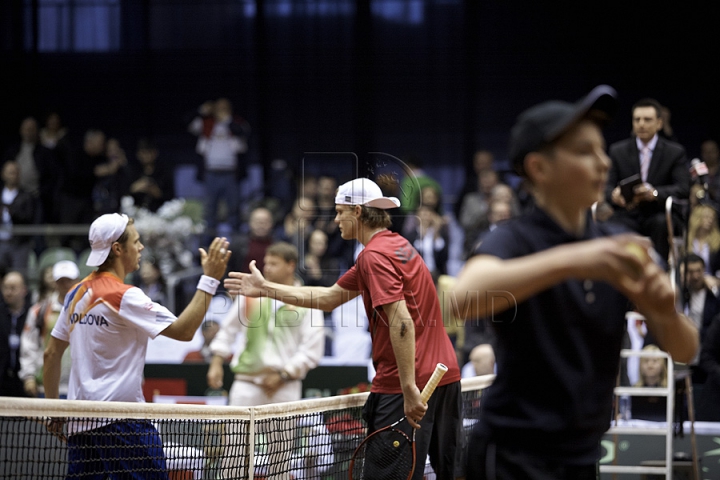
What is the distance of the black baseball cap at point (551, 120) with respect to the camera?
2.47 m

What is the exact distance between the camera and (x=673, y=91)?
13984 mm

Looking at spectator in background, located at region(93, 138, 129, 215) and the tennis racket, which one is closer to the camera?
the tennis racket

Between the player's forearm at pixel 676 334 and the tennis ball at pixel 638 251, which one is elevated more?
the tennis ball at pixel 638 251

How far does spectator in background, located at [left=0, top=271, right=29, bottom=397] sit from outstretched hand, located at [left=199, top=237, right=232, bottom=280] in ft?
16.7

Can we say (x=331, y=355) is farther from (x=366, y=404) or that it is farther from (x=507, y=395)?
(x=507, y=395)

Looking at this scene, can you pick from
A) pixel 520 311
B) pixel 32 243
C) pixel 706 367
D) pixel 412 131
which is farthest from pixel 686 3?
pixel 520 311

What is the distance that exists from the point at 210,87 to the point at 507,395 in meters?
13.2

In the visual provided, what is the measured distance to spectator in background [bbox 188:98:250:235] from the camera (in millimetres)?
13203

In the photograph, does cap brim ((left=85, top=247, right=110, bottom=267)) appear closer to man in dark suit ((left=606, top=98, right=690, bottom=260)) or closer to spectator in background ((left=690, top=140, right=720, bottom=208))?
man in dark suit ((left=606, top=98, right=690, bottom=260))

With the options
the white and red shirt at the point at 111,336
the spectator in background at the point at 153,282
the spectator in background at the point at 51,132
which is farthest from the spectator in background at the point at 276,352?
the spectator in background at the point at 51,132

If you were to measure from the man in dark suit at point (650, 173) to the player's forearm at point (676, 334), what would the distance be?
488 cm

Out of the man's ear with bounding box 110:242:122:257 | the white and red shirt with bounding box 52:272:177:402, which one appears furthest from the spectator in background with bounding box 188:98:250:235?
the white and red shirt with bounding box 52:272:177:402

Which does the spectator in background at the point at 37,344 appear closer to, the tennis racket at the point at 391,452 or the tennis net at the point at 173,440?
the tennis net at the point at 173,440

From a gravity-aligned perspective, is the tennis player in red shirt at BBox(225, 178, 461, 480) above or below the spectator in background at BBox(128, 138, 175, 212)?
below
